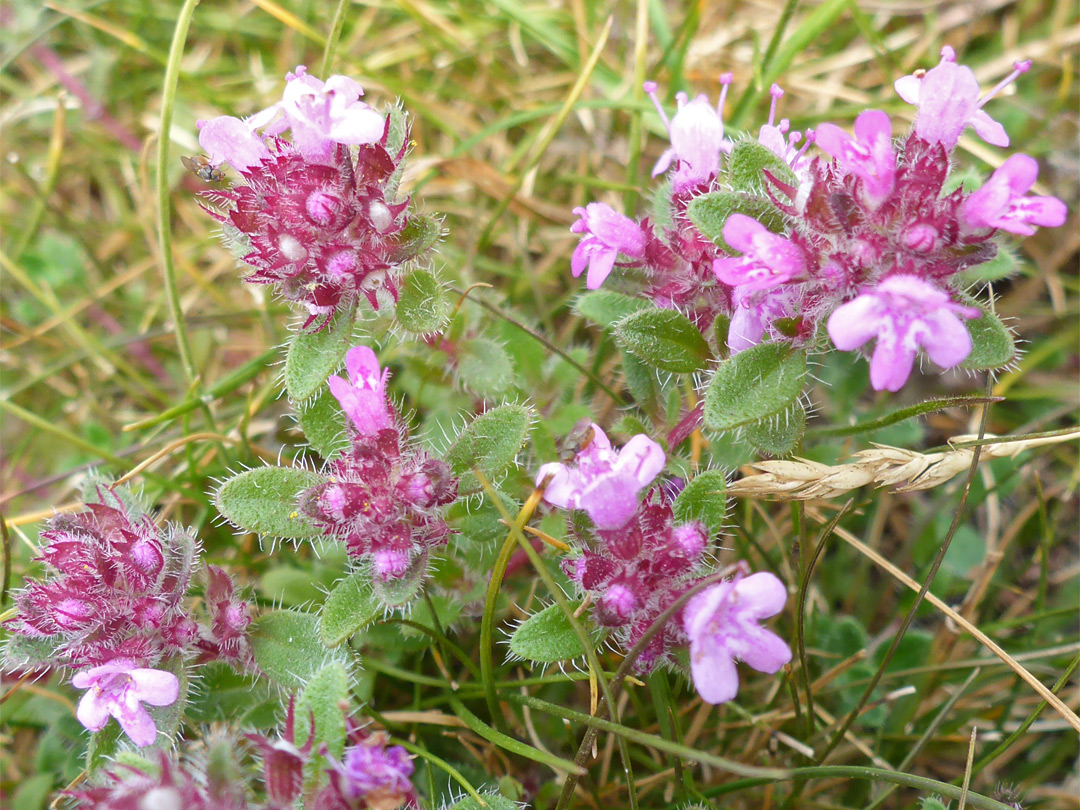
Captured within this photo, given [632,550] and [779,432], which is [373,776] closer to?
[632,550]

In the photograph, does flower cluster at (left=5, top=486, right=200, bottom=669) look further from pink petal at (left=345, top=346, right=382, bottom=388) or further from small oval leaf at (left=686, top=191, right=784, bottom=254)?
small oval leaf at (left=686, top=191, right=784, bottom=254)

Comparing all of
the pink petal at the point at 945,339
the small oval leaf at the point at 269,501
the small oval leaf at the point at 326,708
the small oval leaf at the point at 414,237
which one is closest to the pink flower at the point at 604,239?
the small oval leaf at the point at 414,237

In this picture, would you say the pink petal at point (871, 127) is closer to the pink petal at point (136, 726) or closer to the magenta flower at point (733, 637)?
the magenta flower at point (733, 637)

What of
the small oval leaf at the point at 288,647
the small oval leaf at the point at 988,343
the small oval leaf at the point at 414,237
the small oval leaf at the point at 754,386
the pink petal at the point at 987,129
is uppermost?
the pink petal at the point at 987,129

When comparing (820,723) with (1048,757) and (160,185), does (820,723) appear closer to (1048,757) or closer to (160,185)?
(1048,757)

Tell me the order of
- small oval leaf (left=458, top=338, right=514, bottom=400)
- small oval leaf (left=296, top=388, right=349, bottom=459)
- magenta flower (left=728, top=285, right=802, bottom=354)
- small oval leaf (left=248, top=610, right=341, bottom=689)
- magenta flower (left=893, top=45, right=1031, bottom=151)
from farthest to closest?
small oval leaf (left=458, top=338, right=514, bottom=400) < small oval leaf (left=296, top=388, right=349, bottom=459) < small oval leaf (left=248, top=610, right=341, bottom=689) < magenta flower (left=728, top=285, right=802, bottom=354) < magenta flower (left=893, top=45, right=1031, bottom=151)

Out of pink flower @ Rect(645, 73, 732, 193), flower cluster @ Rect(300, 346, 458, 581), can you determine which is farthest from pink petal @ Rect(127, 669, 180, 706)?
pink flower @ Rect(645, 73, 732, 193)

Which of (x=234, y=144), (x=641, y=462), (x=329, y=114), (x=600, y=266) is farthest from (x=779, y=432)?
(x=234, y=144)
